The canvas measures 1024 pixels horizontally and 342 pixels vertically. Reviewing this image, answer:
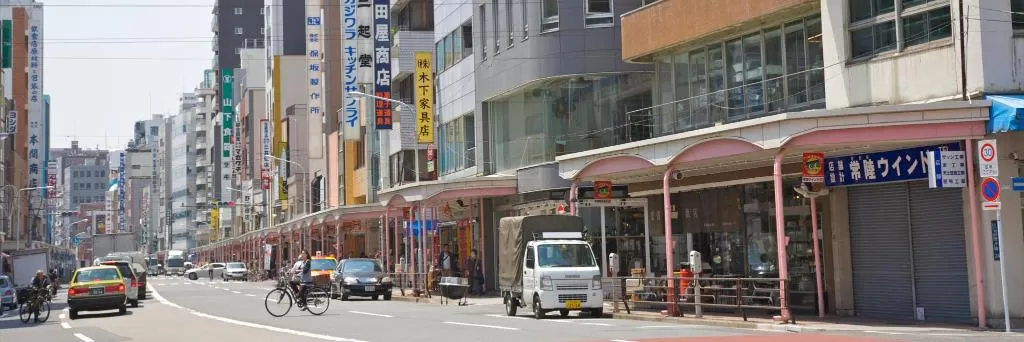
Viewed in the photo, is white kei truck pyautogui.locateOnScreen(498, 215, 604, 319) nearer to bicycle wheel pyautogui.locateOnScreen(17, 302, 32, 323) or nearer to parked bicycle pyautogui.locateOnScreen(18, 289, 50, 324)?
parked bicycle pyautogui.locateOnScreen(18, 289, 50, 324)

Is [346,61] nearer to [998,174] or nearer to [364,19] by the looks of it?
[364,19]

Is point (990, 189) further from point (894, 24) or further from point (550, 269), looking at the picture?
point (550, 269)

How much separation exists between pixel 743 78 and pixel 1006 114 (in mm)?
9692

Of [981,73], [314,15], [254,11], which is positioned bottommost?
[981,73]

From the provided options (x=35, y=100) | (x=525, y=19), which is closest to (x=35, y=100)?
(x=35, y=100)

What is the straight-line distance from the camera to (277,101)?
116438mm

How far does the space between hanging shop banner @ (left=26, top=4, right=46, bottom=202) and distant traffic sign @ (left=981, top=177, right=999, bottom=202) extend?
122624mm

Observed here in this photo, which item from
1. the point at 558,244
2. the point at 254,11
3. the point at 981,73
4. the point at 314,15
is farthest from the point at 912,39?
the point at 254,11

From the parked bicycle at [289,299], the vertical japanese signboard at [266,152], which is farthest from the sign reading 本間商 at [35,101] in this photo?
the parked bicycle at [289,299]

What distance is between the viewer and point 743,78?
2994 centimetres

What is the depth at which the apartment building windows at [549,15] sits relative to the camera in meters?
40.0

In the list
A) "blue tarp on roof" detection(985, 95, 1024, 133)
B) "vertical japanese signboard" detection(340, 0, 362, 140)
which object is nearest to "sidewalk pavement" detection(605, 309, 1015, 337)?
"blue tarp on roof" detection(985, 95, 1024, 133)

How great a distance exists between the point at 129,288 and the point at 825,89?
89.9ft

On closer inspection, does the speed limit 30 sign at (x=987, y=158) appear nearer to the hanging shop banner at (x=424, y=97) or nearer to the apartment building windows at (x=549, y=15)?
the apartment building windows at (x=549, y=15)
